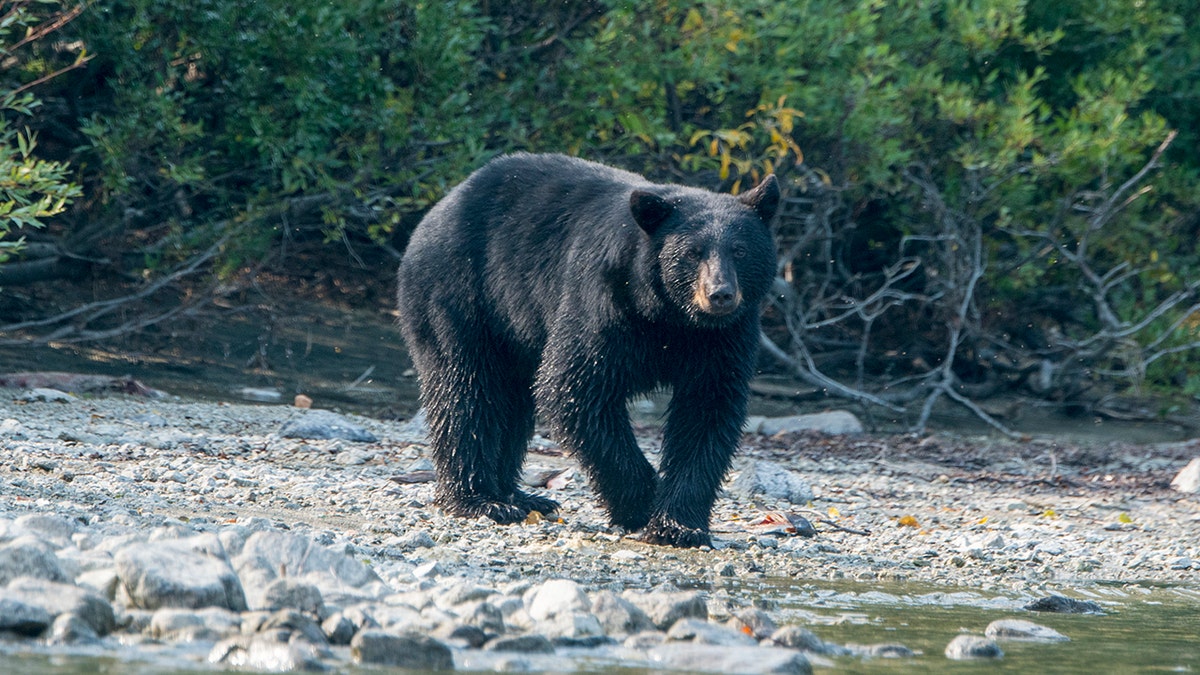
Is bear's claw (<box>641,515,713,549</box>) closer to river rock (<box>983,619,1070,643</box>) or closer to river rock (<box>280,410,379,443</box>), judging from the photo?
river rock (<box>983,619,1070,643</box>)

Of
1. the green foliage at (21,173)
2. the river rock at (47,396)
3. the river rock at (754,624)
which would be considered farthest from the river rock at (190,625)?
the river rock at (47,396)

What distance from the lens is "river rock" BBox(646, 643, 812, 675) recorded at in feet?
13.1

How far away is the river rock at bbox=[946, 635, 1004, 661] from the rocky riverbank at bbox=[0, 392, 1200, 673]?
1 cm

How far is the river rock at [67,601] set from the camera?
4098 mm

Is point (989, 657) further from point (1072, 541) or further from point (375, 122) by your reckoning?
point (375, 122)

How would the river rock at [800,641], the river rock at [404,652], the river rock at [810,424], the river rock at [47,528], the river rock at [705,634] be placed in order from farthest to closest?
the river rock at [810,424], the river rock at [47,528], the river rock at [800,641], the river rock at [705,634], the river rock at [404,652]

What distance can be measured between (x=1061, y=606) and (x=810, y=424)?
216 inches

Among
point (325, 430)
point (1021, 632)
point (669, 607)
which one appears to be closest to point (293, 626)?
point (669, 607)

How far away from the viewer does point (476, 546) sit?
598 cm

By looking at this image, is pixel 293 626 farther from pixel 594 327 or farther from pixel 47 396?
pixel 47 396

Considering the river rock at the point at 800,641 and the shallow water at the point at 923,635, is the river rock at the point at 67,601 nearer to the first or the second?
the shallow water at the point at 923,635

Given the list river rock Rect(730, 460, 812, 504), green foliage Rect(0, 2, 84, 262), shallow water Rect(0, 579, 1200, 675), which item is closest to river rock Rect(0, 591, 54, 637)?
shallow water Rect(0, 579, 1200, 675)

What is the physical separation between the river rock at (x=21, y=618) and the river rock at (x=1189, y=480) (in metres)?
7.17

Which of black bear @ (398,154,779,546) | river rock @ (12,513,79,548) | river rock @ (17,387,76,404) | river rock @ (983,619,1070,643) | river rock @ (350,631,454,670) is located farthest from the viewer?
river rock @ (17,387,76,404)
